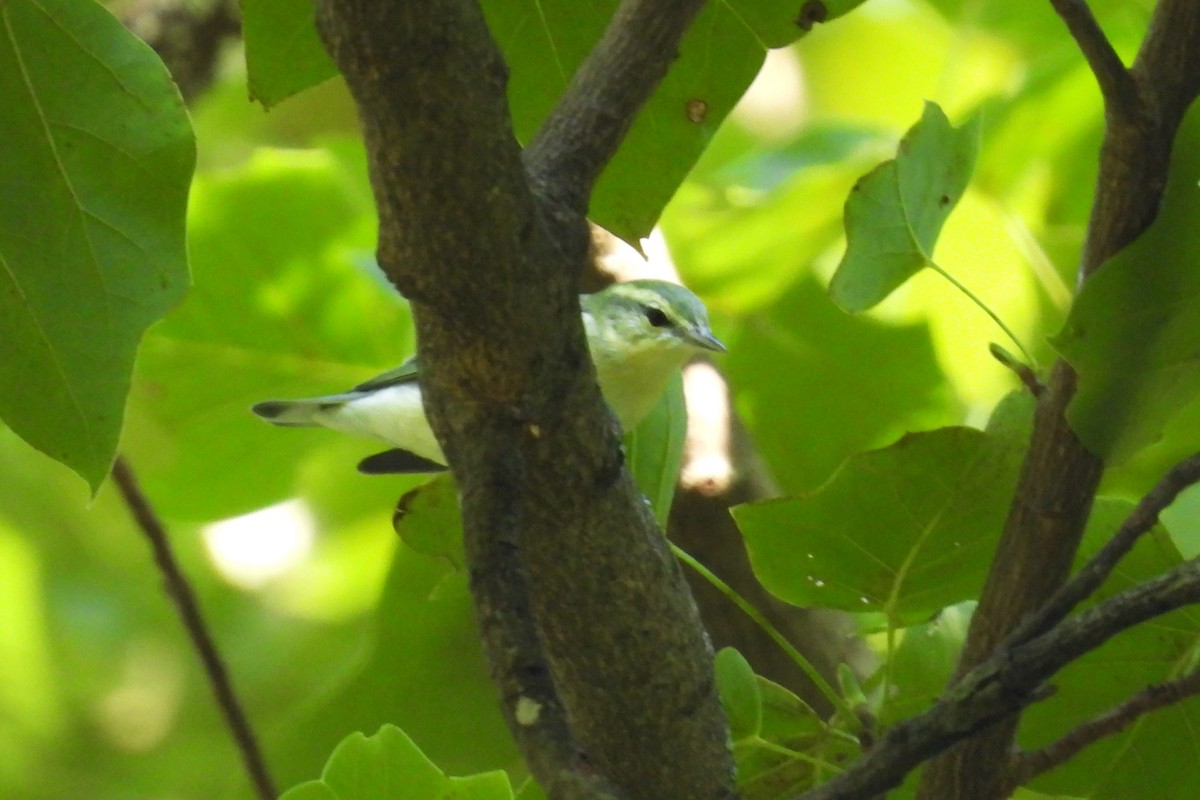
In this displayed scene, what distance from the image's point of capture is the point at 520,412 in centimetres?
59

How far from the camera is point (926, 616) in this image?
2.70 ft

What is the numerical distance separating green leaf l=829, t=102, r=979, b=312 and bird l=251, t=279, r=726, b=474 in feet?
2.15

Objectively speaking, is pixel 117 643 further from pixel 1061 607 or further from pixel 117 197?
A: pixel 1061 607

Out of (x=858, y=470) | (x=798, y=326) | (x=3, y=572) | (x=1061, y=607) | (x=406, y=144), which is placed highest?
(x=3, y=572)

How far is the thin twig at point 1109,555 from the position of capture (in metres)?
0.50

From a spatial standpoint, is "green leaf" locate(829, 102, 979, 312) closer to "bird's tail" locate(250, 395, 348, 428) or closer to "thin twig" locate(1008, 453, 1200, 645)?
"thin twig" locate(1008, 453, 1200, 645)

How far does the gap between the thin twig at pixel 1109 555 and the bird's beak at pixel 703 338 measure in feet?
2.80

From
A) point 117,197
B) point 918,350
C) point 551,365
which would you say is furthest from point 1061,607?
point 918,350

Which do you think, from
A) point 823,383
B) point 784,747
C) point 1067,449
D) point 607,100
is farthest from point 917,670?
point 823,383

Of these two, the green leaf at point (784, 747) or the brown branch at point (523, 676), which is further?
the green leaf at point (784, 747)

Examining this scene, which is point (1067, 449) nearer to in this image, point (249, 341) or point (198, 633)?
point (198, 633)

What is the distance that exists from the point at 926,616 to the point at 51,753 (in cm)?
157

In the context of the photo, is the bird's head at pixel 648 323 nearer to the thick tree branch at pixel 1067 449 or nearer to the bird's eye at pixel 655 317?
the bird's eye at pixel 655 317

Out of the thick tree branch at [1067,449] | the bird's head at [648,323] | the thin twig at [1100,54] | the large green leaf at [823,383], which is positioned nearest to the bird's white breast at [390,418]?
the bird's head at [648,323]
